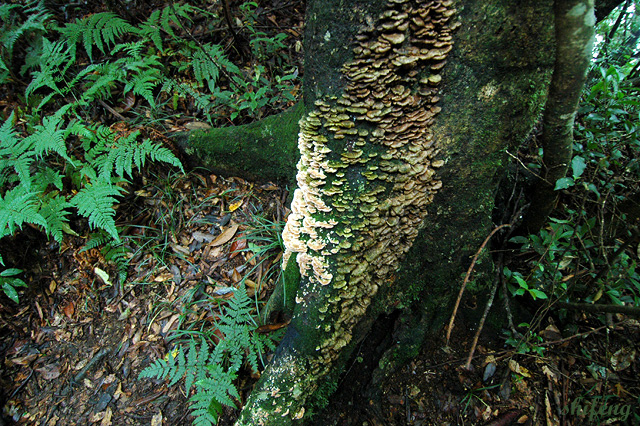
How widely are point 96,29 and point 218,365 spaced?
4.31m

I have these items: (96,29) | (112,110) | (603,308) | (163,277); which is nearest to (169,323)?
(163,277)

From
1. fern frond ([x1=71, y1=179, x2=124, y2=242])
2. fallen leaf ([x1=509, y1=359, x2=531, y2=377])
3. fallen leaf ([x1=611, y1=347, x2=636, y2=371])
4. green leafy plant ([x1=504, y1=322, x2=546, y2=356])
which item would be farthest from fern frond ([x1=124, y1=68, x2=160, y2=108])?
fallen leaf ([x1=611, y1=347, x2=636, y2=371])

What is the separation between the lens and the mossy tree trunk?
171 cm

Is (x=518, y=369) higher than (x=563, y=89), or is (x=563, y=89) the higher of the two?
(x=563, y=89)

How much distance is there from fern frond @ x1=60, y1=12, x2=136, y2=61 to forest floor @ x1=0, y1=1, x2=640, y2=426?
5.95 ft

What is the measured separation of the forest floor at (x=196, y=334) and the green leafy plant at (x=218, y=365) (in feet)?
0.65

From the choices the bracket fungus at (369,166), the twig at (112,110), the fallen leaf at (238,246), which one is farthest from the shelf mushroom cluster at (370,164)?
the twig at (112,110)

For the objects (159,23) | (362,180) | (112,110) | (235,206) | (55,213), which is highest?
(159,23)

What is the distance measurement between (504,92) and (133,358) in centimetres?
374

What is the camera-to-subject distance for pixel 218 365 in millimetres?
2432

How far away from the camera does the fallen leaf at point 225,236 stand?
3557 mm

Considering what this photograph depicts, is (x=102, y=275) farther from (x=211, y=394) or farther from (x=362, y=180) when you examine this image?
(x=362, y=180)

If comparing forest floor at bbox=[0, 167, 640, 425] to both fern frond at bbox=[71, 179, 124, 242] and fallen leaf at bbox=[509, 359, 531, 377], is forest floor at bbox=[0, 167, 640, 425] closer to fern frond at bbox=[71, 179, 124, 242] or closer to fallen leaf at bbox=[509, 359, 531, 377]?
fallen leaf at bbox=[509, 359, 531, 377]

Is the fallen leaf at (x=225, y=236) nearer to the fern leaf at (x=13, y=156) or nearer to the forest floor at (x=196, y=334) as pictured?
the forest floor at (x=196, y=334)
